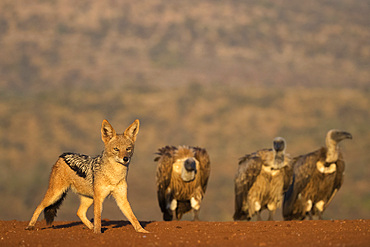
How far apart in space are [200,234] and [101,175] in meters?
1.63

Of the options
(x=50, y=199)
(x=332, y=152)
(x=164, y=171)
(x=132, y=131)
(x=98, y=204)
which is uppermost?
(x=332, y=152)

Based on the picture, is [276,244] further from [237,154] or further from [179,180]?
[237,154]

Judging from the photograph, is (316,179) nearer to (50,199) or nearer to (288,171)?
(288,171)

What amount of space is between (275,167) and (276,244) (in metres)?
6.09

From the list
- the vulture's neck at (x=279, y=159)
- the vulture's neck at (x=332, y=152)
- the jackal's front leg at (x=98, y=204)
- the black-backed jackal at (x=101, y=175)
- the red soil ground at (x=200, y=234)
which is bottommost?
the red soil ground at (x=200, y=234)

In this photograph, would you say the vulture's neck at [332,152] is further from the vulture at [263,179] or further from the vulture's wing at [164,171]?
the vulture's wing at [164,171]

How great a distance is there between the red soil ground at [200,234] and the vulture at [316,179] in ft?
11.0

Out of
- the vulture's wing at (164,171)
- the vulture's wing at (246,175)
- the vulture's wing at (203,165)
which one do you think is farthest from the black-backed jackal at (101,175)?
the vulture's wing at (246,175)

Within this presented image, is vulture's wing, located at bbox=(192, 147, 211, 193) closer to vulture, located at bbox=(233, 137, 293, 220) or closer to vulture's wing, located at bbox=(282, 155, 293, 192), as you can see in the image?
vulture, located at bbox=(233, 137, 293, 220)

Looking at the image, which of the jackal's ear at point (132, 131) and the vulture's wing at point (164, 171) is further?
the vulture's wing at point (164, 171)

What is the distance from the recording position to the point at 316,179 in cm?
1399

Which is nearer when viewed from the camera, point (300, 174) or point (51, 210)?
point (51, 210)

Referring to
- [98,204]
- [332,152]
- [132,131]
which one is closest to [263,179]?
[332,152]

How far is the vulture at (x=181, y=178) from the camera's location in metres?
13.4
